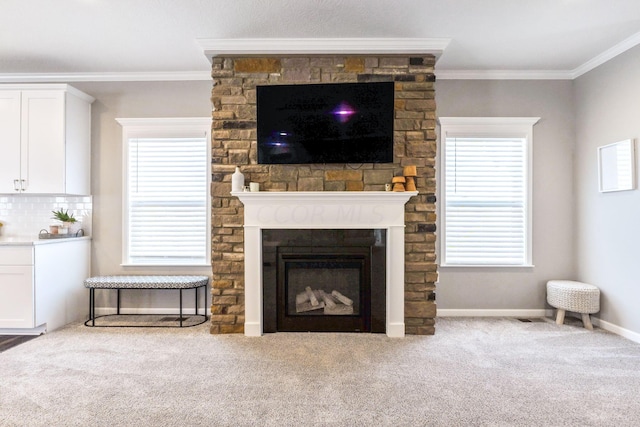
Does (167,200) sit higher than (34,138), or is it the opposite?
(34,138)

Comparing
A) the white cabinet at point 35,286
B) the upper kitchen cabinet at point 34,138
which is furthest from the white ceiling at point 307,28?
the white cabinet at point 35,286

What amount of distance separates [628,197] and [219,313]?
3773mm

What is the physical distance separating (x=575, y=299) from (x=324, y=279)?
2408 millimetres

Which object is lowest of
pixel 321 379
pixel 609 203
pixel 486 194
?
pixel 321 379

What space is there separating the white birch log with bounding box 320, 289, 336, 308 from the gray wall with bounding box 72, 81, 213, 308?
137cm

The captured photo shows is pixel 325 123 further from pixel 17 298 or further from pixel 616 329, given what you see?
pixel 616 329

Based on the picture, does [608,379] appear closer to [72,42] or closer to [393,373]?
[393,373]

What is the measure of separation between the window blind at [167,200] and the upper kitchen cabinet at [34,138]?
2.12 ft

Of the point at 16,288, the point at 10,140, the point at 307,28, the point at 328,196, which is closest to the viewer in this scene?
the point at 307,28

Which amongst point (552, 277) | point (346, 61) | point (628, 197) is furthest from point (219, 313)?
point (628, 197)

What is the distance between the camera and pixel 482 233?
4156 mm

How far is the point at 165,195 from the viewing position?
13.8ft

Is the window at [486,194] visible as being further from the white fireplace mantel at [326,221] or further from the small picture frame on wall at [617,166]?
the white fireplace mantel at [326,221]

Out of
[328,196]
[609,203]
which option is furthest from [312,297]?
[609,203]
